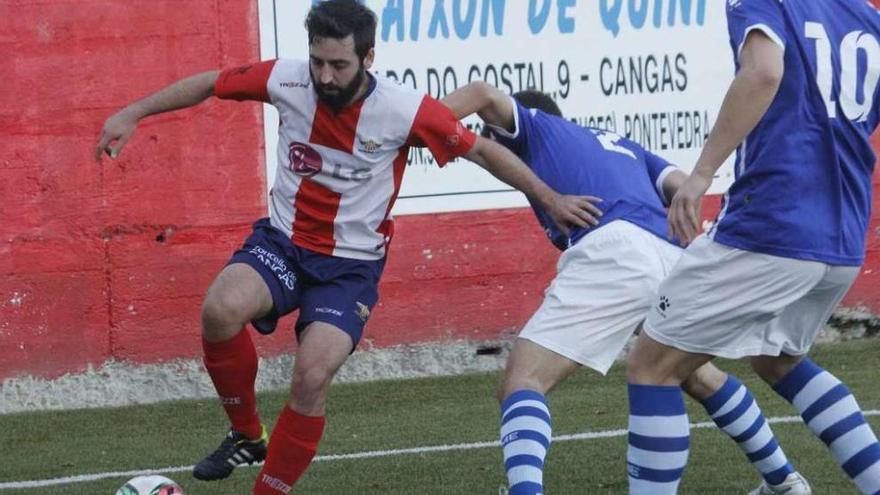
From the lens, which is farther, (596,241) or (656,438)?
(596,241)

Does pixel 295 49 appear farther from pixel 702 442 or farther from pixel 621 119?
pixel 702 442

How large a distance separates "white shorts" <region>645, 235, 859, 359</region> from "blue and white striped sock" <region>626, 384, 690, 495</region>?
0.19 m

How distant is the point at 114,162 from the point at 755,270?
4794 millimetres

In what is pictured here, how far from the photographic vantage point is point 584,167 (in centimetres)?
600

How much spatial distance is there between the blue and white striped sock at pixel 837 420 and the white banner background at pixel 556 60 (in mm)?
4098

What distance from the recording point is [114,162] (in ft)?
29.1

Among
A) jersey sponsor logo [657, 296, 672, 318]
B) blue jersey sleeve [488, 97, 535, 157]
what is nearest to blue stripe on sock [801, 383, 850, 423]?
jersey sponsor logo [657, 296, 672, 318]

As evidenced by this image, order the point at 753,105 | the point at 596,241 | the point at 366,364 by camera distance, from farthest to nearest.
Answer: the point at 366,364
the point at 596,241
the point at 753,105

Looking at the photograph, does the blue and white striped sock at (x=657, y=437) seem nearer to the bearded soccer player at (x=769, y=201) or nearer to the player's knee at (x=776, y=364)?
the bearded soccer player at (x=769, y=201)

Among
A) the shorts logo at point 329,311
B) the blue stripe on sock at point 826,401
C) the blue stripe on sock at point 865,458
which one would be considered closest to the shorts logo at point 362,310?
the shorts logo at point 329,311

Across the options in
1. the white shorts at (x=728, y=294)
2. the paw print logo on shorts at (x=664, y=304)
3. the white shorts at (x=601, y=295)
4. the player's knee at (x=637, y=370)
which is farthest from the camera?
the white shorts at (x=601, y=295)

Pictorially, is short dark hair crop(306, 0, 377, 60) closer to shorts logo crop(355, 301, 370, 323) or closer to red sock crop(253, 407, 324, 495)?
shorts logo crop(355, 301, 370, 323)

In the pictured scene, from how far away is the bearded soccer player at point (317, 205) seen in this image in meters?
5.80

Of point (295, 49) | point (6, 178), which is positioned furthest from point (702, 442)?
point (6, 178)
